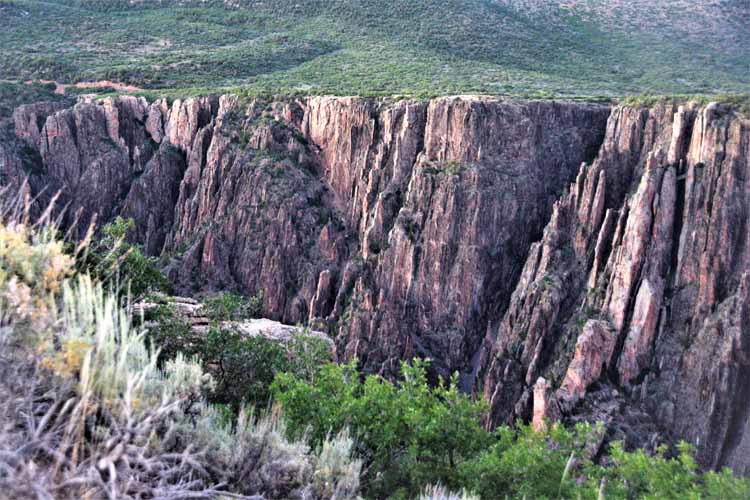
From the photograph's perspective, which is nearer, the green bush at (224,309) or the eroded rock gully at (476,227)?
the green bush at (224,309)

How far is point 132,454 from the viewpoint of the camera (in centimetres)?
551

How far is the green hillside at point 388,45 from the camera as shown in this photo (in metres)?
44.0

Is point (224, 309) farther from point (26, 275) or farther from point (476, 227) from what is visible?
point (476, 227)

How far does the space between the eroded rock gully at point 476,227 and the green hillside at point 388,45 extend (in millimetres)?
5359

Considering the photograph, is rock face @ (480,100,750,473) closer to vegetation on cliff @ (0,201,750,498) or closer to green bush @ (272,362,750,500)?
green bush @ (272,362,750,500)

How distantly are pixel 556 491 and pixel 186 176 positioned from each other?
3309 centimetres

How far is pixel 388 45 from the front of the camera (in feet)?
181

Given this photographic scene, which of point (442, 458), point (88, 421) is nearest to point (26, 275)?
point (88, 421)

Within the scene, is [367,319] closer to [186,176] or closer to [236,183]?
[236,183]

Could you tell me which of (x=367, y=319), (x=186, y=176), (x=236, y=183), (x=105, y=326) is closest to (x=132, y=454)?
(x=105, y=326)

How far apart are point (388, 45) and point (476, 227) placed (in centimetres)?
2904

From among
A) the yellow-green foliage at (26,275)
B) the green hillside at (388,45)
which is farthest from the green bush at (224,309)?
the green hillside at (388,45)

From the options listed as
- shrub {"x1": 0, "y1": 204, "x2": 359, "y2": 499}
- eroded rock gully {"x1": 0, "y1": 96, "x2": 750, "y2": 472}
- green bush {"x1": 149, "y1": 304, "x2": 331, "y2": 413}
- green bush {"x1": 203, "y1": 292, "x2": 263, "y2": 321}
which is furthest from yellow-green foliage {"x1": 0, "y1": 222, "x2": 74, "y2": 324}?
eroded rock gully {"x1": 0, "y1": 96, "x2": 750, "y2": 472}

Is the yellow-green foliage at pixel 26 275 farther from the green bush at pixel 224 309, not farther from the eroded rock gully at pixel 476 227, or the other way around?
the eroded rock gully at pixel 476 227
